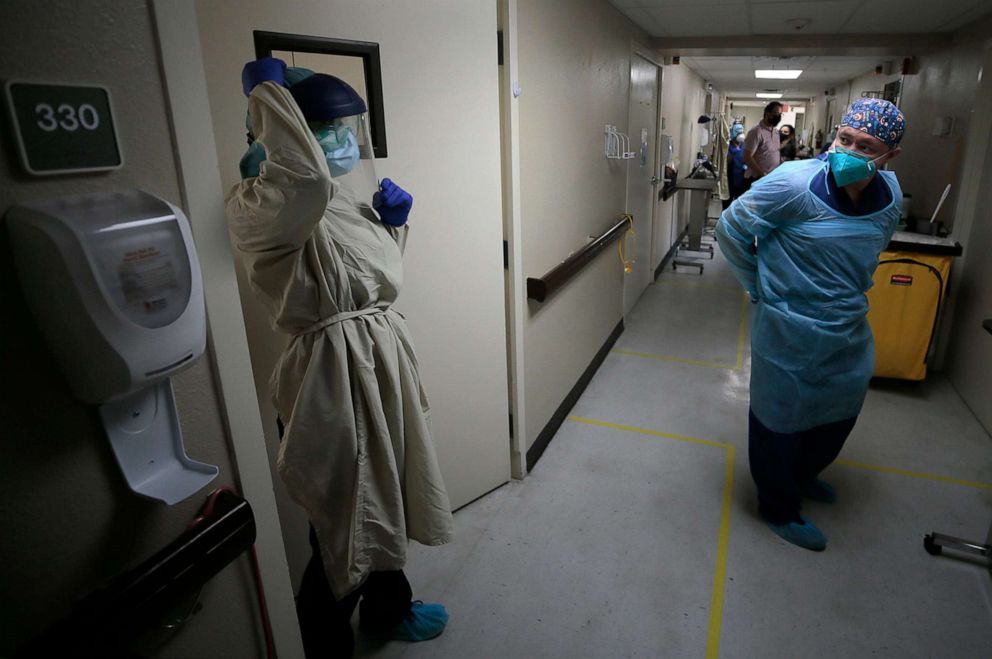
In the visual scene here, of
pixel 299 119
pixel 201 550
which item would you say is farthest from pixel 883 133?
pixel 201 550

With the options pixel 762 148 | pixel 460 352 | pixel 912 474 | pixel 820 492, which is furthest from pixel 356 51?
pixel 762 148

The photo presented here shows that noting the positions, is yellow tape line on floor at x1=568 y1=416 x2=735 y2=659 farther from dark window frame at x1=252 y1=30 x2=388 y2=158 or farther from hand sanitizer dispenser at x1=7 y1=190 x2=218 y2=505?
dark window frame at x1=252 y1=30 x2=388 y2=158

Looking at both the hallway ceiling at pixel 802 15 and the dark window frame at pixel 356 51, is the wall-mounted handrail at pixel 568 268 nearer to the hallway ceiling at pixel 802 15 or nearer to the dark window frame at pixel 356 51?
the dark window frame at pixel 356 51

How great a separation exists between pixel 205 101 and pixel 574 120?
235cm

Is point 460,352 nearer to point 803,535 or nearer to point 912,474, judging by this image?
point 803,535

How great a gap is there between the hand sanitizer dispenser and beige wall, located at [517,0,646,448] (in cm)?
179

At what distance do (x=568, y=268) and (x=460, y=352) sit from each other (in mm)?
924

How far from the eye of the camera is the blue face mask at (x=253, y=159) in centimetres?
113

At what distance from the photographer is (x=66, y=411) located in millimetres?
688

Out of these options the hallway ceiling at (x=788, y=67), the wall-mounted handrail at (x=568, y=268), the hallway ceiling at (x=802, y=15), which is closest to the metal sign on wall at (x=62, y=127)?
the wall-mounted handrail at (x=568, y=268)

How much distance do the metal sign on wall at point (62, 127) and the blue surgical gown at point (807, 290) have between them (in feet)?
6.44

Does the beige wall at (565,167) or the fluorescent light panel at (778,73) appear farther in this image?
the fluorescent light panel at (778,73)

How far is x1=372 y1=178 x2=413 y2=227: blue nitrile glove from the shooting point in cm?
142

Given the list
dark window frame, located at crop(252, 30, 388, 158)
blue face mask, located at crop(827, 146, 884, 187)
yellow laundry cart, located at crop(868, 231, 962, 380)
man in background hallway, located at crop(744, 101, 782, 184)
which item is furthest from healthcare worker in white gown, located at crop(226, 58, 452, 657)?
man in background hallway, located at crop(744, 101, 782, 184)
